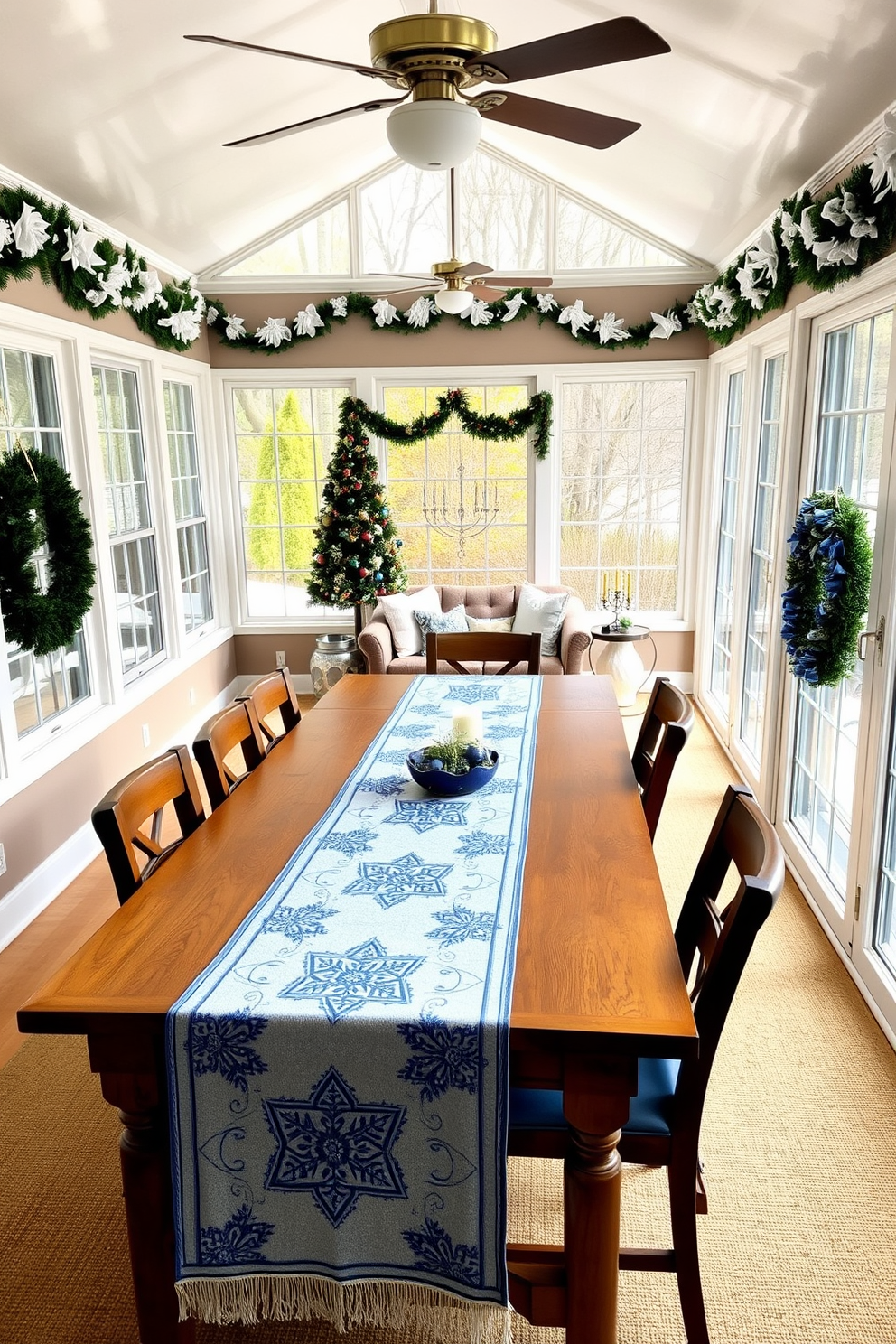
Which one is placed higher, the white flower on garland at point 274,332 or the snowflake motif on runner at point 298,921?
the white flower on garland at point 274,332

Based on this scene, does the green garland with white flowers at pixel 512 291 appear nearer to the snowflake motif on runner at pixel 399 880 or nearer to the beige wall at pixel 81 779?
the beige wall at pixel 81 779

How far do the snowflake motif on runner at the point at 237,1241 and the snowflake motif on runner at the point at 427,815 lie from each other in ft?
2.79

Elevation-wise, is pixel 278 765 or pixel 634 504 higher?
pixel 634 504

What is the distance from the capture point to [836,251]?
3.16 m

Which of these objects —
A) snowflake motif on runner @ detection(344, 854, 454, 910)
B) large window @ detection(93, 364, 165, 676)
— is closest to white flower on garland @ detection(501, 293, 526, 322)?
large window @ detection(93, 364, 165, 676)

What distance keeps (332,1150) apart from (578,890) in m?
0.65

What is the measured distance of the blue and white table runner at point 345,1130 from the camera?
4.89 ft

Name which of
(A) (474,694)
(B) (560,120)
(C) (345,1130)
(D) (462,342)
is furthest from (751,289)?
(C) (345,1130)

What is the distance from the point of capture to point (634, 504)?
21.9ft

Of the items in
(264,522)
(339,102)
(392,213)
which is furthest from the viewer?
(264,522)

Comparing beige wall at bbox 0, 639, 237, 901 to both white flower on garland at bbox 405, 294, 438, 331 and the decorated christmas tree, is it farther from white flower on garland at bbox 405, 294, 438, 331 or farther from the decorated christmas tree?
white flower on garland at bbox 405, 294, 438, 331

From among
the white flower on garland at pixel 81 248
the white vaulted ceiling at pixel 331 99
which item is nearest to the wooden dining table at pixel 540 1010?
the white vaulted ceiling at pixel 331 99

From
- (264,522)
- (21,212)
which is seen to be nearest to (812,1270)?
(21,212)

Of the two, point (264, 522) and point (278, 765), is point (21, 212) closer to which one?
point (278, 765)
